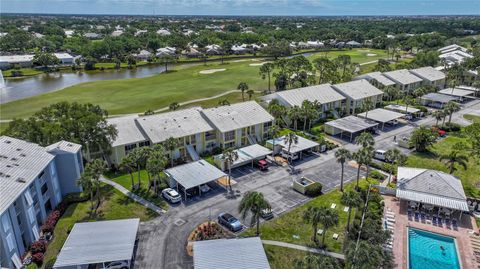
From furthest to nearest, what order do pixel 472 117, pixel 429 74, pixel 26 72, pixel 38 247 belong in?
pixel 26 72
pixel 429 74
pixel 472 117
pixel 38 247

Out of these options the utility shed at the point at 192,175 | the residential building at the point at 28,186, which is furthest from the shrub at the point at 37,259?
the utility shed at the point at 192,175

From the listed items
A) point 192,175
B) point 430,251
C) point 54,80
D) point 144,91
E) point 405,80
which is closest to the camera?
point 430,251

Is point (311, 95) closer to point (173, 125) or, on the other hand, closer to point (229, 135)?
point (229, 135)

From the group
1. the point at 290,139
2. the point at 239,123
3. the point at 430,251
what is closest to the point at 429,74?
the point at 290,139

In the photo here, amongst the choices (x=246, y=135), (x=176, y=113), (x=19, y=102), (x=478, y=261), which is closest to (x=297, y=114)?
(x=246, y=135)

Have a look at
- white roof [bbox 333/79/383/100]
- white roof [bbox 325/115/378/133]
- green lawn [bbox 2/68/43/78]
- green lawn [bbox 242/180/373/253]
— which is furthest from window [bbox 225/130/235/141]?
green lawn [bbox 2/68/43/78]

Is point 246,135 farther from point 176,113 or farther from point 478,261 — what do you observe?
point 478,261
